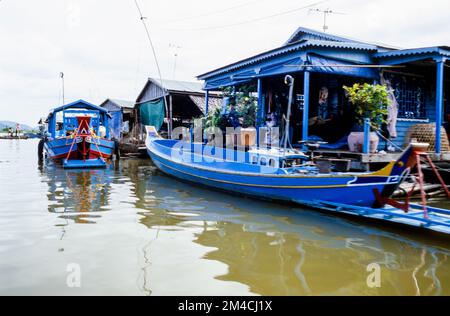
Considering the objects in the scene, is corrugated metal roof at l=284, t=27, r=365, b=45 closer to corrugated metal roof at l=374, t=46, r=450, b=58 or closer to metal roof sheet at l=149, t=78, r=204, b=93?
corrugated metal roof at l=374, t=46, r=450, b=58

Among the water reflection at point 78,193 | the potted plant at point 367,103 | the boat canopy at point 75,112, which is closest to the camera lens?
the water reflection at point 78,193

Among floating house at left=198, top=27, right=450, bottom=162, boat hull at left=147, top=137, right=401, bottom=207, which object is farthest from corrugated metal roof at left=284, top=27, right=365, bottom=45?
boat hull at left=147, top=137, right=401, bottom=207

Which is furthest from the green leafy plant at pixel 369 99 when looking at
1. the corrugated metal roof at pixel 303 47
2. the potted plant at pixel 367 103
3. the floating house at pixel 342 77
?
the corrugated metal roof at pixel 303 47

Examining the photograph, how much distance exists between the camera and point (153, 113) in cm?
Result: 2128

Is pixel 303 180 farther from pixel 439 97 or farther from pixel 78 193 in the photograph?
pixel 78 193

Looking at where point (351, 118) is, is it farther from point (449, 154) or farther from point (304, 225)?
point (304, 225)

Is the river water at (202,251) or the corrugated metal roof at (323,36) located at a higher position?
the corrugated metal roof at (323,36)

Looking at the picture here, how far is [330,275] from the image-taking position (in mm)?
4203

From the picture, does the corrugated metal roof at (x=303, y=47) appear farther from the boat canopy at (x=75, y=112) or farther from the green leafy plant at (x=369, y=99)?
the boat canopy at (x=75, y=112)

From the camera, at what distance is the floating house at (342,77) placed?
9.43 meters

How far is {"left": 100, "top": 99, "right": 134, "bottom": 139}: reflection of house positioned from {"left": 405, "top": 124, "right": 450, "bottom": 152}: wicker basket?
62.4 ft

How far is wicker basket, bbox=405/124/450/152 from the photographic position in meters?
9.98

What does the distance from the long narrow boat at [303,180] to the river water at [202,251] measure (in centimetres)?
28
